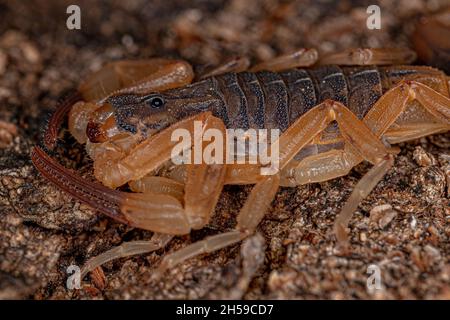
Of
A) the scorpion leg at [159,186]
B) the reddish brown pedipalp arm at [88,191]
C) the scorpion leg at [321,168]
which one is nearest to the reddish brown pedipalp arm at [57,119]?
the reddish brown pedipalp arm at [88,191]

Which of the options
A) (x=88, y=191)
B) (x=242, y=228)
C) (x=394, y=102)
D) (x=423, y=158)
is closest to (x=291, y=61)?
(x=394, y=102)

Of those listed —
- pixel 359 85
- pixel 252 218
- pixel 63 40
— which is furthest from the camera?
pixel 63 40

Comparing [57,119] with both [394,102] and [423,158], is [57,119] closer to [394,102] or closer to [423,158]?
[394,102]

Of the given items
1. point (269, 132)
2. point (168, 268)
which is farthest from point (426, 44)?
point (168, 268)

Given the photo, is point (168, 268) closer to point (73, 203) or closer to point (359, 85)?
point (73, 203)

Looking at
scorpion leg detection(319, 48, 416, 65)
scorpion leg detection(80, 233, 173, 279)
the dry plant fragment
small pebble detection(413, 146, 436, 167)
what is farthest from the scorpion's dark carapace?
the dry plant fragment
